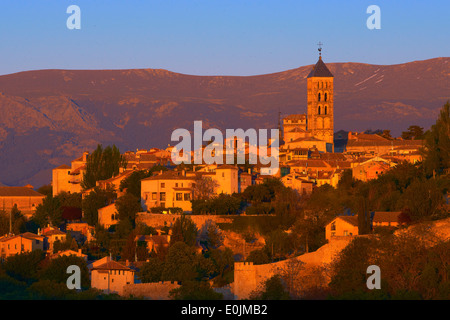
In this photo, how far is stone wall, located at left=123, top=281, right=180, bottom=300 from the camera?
41.4 metres

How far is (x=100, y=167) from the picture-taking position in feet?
201

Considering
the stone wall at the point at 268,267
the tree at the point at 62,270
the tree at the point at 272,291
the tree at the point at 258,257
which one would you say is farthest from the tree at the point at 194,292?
the tree at the point at 62,270

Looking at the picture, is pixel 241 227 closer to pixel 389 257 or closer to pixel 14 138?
pixel 389 257

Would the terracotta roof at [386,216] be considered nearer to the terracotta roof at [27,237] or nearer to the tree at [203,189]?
the tree at [203,189]

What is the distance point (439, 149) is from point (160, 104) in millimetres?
108109

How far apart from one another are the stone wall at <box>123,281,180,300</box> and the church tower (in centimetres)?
4195

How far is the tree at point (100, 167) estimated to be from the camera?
198ft

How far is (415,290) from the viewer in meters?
38.8

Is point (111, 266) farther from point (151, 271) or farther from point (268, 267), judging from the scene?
point (268, 267)

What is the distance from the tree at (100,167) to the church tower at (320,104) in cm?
2446

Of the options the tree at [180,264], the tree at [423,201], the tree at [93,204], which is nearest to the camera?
the tree at [180,264]

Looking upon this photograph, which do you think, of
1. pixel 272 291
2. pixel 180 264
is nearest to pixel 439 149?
pixel 180 264

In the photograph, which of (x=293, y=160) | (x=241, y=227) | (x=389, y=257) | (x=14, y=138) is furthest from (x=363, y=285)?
(x=14, y=138)

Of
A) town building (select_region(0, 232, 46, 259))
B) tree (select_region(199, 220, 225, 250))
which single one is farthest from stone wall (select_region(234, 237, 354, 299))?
town building (select_region(0, 232, 46, 259))
